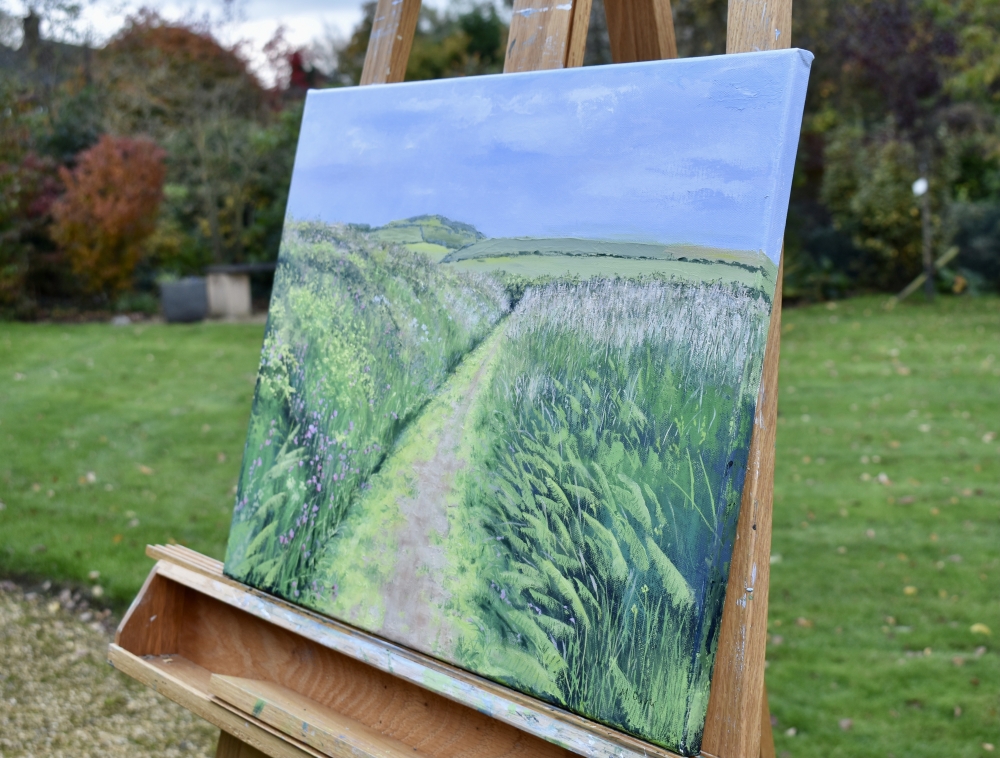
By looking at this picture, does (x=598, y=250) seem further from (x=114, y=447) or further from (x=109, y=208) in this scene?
(x=109, y=208)

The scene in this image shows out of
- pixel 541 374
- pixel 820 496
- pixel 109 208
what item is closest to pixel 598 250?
pixel 541 374

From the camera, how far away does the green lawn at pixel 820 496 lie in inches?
118

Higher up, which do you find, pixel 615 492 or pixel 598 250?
pixel 598 250

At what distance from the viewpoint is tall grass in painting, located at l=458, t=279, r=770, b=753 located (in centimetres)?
115

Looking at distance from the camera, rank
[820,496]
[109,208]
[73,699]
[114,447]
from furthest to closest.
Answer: [109,208], [114,447], [820,496], [73,699]

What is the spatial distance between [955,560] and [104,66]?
12.7 m

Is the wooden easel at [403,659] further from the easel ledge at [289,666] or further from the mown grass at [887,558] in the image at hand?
the mown grass at [887,558]

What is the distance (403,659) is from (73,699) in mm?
2310

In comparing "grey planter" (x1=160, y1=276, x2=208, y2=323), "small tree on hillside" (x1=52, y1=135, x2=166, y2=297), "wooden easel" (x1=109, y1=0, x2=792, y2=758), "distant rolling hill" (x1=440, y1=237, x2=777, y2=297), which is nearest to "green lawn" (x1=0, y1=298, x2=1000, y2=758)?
"grey planter" (x1=160, y1=276, x2=208, y2=323)

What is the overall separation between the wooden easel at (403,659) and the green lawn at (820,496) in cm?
175

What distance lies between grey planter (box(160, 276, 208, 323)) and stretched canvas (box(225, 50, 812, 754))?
832cm

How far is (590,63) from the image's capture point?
Answer: 11.9m

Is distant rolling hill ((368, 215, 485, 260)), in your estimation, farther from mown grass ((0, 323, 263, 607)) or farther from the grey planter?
the grey planter

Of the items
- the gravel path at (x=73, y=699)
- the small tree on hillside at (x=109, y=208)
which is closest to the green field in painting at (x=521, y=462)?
the gravel path at (x=73, y=699)
